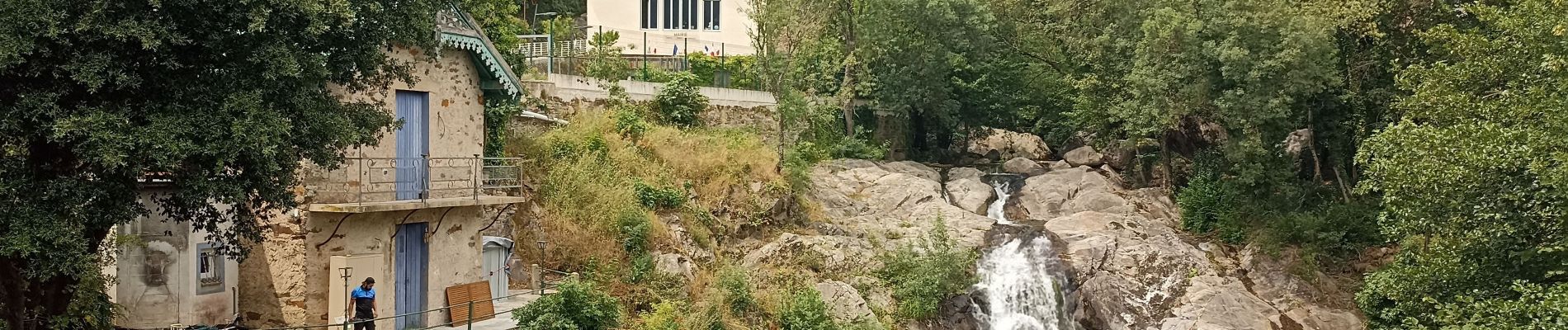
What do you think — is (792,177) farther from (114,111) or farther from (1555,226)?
(114,111)

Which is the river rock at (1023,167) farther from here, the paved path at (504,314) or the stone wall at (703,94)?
the paved path at (504,314)

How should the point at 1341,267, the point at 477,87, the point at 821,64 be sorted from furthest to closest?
the point at 821,64, the point at 1341,267, the point at 477,87

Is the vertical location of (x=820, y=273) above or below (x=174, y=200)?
below

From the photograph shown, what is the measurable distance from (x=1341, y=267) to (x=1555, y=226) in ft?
40.9

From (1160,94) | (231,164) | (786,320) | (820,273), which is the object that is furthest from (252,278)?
(1160,94)

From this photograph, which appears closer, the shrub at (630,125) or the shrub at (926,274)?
the shrub at (926,274)

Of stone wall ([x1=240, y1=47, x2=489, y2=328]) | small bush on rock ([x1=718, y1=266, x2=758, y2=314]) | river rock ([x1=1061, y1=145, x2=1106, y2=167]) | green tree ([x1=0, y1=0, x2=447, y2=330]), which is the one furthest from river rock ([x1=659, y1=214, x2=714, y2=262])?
river rock ([x1=1061, y1=145, x2=1106, y2=167])

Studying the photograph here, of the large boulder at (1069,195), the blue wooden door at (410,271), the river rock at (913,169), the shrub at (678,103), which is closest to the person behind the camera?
the blue wooden door at (410,271)

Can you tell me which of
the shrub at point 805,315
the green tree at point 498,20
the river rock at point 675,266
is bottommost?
the shrub at point 805,315

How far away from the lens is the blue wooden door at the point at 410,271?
21.3m

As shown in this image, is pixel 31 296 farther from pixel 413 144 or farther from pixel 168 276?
pixel 413 144

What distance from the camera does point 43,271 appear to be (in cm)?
1401

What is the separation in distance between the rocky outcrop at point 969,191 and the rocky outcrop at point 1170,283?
2.44m

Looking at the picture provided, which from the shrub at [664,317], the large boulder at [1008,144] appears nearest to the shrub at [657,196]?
the shrub at [664,317]
